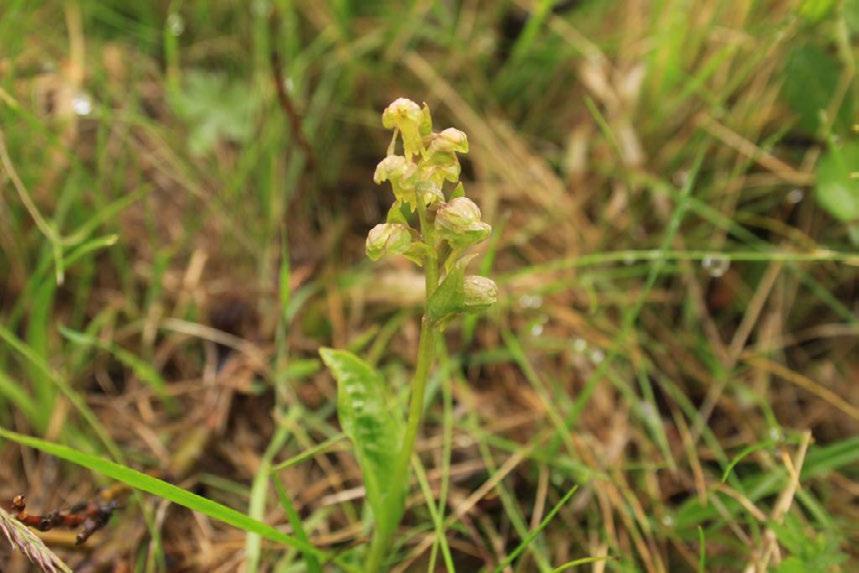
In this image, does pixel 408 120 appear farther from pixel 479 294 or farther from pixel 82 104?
pixel 82 104

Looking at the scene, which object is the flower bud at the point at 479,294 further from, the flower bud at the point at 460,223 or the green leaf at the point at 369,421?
the green leaf at the point at 369,421

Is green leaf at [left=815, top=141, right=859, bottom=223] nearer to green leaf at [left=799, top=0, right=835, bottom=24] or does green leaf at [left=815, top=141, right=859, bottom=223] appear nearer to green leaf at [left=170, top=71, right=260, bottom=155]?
green leaf at [left=799, top=0, right=835, bottom=24]

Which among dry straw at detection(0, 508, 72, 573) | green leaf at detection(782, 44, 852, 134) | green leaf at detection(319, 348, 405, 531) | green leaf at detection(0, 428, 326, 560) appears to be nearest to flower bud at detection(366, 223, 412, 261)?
green leaf at detection(319, 348, 405, 531)

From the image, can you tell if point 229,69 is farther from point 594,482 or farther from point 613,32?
point 594,482

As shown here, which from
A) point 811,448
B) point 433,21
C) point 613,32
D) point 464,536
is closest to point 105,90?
point 433,21

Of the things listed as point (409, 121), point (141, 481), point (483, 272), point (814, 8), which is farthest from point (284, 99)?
point (814, 8)

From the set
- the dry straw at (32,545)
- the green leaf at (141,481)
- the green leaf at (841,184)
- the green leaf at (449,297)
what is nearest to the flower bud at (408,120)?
the green leaf at (449,297)
